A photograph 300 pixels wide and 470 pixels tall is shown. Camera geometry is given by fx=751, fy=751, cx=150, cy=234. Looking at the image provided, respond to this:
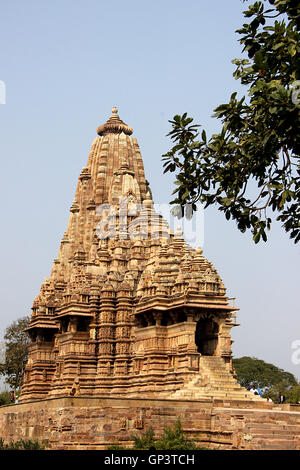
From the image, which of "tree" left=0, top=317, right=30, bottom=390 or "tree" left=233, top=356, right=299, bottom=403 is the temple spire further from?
"tree" left=233, top=356, right=299, bottom=403

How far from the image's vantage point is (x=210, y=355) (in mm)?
37625

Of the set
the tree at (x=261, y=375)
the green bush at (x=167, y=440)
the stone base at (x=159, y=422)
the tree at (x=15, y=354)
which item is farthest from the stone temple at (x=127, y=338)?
the tree at (x=261, y=375)

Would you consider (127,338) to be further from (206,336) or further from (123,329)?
(206,336)

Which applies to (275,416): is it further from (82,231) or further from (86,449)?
(82,231)

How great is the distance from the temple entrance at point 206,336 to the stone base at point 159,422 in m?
5.46

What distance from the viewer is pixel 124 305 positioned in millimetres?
41344

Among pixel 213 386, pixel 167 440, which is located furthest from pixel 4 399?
pixel 167 440

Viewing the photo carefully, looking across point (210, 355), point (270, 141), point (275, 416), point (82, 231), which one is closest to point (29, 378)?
point (82, 231)

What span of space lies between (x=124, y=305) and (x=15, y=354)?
25.0 meters

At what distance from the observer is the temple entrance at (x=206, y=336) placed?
3725 centimetres

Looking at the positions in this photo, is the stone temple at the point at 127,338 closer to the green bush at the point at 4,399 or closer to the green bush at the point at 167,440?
the green bush at the point at 167,440

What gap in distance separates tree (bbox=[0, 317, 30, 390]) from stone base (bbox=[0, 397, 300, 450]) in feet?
105

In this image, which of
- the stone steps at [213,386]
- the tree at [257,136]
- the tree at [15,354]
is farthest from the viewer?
the tree at [15,354]

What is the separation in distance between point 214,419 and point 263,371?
52.8 metres
